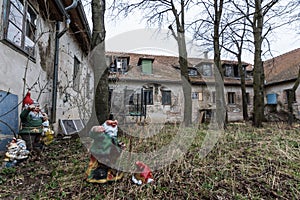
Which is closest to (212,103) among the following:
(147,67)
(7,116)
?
(147,67)

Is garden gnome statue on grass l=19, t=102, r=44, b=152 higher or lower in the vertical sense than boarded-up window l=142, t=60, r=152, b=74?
lower

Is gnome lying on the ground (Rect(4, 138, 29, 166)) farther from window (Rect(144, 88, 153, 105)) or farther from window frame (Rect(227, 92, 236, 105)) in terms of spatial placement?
window frame (Rect(227, 92, 236, 105))

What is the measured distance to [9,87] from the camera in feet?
9.68

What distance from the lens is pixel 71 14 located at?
5633 millimetres

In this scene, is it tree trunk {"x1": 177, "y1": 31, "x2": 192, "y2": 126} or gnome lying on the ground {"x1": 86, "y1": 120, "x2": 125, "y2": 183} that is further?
tree trunk {"x1": 177, "y1": 31, "x2": 192, "y2": 126}

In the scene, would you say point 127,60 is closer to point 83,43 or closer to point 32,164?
point 83,43

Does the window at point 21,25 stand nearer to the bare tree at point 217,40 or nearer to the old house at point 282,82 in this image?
the bare tree at point 217,40

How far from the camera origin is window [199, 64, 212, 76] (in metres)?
15.5

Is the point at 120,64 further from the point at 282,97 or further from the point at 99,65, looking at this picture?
the point at 282,97

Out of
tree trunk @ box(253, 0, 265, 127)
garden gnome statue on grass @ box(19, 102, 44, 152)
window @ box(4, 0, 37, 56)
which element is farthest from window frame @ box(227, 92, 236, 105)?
garden gnome statue on grass @ box(19, 102, 44, 152)

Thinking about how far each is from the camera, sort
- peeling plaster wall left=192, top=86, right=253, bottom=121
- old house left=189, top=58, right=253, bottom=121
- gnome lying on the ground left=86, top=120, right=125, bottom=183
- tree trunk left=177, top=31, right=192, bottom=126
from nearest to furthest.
Result: 1. gnome lying on the ground left=86, top=120, right=125, bottom=183
2. tree trunk left=177, top=31, right=192, bottom=126
3. peeling plaster wall left=192, top=86, right=253, bottom=121
4. old house left=189, top=58, right=253, bottom=121

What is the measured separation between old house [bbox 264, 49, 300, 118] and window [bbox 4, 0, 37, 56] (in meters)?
13.9

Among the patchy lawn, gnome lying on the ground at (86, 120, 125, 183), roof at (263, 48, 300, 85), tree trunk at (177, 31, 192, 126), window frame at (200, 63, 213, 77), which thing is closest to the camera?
the patchy lawn

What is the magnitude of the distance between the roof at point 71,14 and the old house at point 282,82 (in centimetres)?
1200
